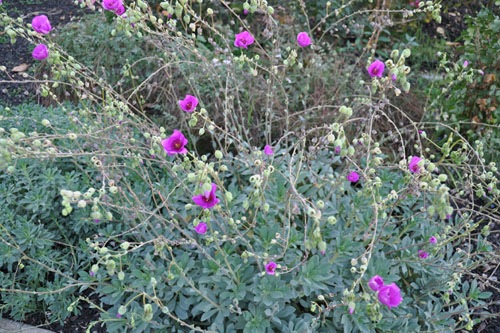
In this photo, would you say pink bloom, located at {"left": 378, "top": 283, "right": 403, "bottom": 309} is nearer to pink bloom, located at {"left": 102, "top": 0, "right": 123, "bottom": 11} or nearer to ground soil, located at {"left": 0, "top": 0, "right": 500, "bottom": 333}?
pink bloom, located at {"left": 102, "top": 0, "right": 123, "bottom": 11}

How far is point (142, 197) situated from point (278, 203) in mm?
657

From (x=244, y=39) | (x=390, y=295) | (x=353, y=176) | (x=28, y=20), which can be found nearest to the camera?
(x=390, y=295)

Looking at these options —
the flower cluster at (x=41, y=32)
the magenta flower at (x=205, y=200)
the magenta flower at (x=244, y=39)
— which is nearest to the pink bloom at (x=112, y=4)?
the flower cluster at (x=41, y=32)

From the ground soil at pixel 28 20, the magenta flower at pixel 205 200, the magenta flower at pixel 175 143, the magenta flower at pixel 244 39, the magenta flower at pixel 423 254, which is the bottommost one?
the ground soil at pixel 28 20

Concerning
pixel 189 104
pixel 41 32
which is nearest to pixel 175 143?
pixel 189 104

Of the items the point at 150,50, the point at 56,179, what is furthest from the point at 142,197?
the point at 150,50

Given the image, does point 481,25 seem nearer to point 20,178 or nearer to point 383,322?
point 383,322

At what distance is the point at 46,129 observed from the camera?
296 cm

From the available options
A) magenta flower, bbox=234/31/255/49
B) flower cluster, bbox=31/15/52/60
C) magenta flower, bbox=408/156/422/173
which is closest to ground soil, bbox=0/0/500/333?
flower cluster, bbox=31/15/52/60

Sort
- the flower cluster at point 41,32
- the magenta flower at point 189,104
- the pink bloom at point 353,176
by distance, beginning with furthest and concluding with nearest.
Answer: the pink bloom at point 353,176
the flower cluster at point 41,32
the magenta flower at point 189,104

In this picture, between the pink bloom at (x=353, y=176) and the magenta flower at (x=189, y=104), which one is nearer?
the magenta flower at (x=189, y=104)

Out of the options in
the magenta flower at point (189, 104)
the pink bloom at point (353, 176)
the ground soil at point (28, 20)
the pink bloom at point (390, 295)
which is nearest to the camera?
the pink bloom at point (390, 295)

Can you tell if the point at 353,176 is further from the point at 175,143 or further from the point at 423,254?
the point at 175,143

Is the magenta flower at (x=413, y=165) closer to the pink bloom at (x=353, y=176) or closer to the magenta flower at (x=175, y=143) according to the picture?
the pink bloom at (x=353, y=176)
